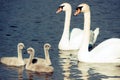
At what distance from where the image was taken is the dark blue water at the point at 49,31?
20281 millimetres

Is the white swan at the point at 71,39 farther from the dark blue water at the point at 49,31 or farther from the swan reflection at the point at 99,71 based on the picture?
the swan reflection at the point at 99,71

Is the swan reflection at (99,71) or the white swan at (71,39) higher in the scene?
the white swan at (71,39)

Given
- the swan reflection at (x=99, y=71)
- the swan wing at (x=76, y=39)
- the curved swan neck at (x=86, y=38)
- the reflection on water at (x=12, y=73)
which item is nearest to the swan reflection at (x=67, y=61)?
the swan reflection at (x=99, y=71)

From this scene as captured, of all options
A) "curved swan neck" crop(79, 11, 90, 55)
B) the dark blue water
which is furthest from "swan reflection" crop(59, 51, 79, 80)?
"curved swan neck" crop(79, 11, 90, 55)

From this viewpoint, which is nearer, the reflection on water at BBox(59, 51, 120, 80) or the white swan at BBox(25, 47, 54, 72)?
the reflection on water at BBox(59, 51, 120, 80)

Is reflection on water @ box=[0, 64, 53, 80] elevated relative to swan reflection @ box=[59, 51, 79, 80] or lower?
lower

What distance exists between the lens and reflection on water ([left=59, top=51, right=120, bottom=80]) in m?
19.9

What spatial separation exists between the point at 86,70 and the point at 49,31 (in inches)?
273

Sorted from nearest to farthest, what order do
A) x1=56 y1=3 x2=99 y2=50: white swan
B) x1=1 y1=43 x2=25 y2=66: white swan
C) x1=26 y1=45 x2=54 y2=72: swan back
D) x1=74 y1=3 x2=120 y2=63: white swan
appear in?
1. x1=26 y1=45 x2=54 y2=72: swan back
2. x1=1 y1=43 x2=25 y2=66: white swan
3. x1=74 y1=3 x2=120 y2=63: white swan
4. x1=56 y1=3 x2=99 y2=50: white swan

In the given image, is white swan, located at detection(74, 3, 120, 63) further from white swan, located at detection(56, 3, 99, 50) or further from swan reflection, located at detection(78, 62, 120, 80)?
white swan, located at detection(56, 3, 99, 50)

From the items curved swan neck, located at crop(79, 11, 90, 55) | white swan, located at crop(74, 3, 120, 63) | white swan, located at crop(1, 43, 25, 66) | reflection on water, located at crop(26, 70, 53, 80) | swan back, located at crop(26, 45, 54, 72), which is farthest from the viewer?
curved swan neck, located at crop(79, 11, 90, 55)

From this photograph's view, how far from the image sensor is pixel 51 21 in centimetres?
3086

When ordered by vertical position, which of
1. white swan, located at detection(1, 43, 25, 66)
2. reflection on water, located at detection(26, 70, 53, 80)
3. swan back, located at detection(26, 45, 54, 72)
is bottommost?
reflection on water, located at detection(26, 70, 53, 80)

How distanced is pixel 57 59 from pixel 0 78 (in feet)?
11.1
